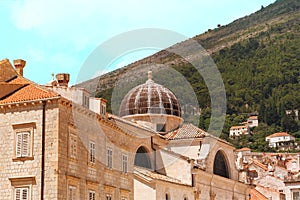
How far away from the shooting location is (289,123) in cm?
19638

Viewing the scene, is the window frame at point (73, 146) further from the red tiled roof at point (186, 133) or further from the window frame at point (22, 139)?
the red tiled roof at point (186, 133)

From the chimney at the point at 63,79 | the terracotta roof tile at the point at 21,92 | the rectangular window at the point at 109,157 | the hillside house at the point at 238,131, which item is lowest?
the rectangular window at the point at 109,157

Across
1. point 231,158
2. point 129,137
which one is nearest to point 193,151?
point 231,158

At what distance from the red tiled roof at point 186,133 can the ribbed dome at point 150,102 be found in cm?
228

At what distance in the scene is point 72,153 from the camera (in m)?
28.9

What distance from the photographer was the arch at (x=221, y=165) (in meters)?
50.4

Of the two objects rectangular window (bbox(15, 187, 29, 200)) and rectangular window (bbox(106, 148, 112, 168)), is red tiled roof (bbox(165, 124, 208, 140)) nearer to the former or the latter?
rectangular window (bbox(106, 148, 112, 168))

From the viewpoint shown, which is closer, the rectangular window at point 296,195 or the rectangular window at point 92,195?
the rectangular window at point 92,195

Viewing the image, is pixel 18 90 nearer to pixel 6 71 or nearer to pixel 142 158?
pixel 6 71

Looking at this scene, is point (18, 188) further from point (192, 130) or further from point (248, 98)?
point (248, 98)

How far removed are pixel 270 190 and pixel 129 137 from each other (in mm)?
36166

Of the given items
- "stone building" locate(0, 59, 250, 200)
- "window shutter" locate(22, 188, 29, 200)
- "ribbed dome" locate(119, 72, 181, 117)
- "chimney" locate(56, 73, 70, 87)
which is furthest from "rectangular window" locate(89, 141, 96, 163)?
"ribbed dome" locate(119, 72, 181, 117)

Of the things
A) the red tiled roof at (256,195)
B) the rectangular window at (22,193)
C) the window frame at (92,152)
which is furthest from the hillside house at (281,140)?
the rectangular window at (22,193)

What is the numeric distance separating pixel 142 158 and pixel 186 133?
24.8ft
